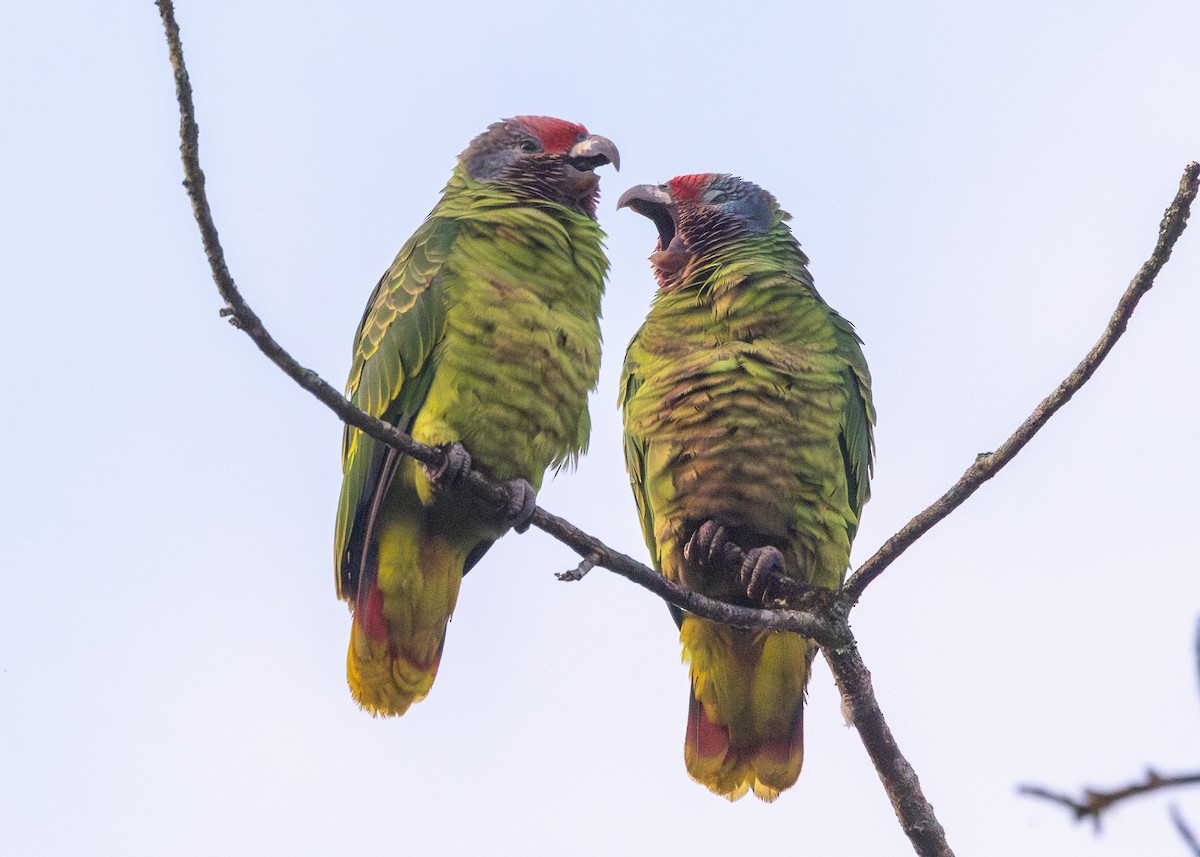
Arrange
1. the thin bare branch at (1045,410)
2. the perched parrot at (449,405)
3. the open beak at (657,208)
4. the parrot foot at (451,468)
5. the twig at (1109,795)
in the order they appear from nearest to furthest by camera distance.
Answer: the twig at (1109,795) < the thin bare branch at (1045,410) < the parrot foot at (451,468) < the perched parrot at (449,405) < the open beak at (657,208)

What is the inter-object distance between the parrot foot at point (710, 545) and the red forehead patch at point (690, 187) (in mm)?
1762

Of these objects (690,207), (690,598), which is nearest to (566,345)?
(690,598)

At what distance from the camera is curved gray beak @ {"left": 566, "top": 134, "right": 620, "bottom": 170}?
495 cm

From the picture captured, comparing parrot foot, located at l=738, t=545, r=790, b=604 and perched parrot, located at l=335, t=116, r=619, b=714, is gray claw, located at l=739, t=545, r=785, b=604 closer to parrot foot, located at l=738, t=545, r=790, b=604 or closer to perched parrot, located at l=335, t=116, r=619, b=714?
parrot foot, located at l=738, t=545, r=790, b=604

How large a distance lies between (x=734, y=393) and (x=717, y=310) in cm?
46

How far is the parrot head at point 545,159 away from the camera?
4.89 metres

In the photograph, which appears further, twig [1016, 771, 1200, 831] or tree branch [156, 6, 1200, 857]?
tree branch [156, 6, 1200, 857]

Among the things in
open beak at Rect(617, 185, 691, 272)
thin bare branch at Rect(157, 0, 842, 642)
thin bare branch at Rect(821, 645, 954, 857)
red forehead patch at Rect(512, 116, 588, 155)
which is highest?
open beak at Rect(617, 185, 691, 272)

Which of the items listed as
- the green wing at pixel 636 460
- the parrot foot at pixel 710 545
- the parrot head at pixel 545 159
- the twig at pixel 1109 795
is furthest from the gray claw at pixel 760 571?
the twig at pixel 1109 795

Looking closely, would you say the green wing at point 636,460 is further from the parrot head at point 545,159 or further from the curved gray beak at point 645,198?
the curved gray beak at point 645,198

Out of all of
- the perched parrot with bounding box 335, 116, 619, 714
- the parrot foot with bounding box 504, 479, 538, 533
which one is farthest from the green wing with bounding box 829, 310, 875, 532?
the parrot foot with bounding box 504, 479, 538, 533

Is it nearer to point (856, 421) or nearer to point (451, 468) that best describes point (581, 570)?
point (451, 468)

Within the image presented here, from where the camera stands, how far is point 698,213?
215 inches

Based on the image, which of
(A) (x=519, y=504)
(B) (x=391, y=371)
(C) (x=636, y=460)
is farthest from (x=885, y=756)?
(B) (x=391, y=371)
